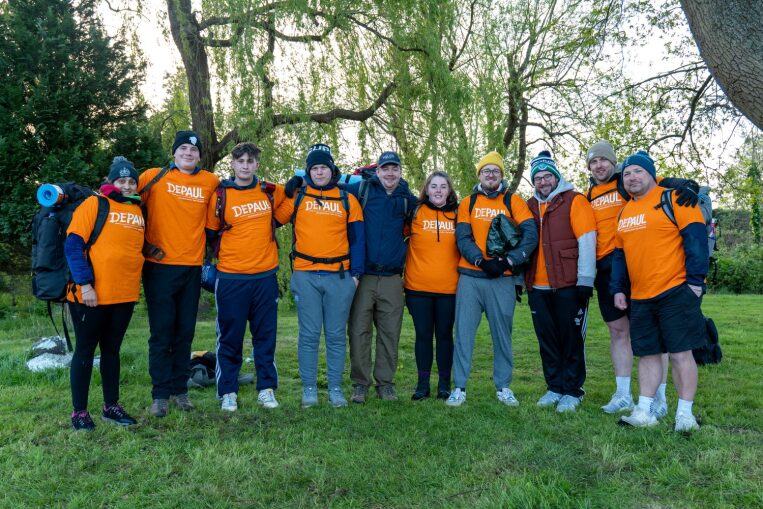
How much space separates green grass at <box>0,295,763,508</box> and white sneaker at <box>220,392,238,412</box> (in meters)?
0.08

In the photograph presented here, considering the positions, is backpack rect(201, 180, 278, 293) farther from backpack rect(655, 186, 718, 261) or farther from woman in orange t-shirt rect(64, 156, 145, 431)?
backpack rect(655, 186, 718, 261)

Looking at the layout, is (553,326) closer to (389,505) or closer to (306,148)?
(389,505)

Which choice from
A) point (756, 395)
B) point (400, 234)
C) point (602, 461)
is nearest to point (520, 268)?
point (400, 234)

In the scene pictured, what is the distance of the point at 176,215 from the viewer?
458 centimetres

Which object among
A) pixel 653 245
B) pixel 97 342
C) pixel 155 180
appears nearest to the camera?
pixel 653 245

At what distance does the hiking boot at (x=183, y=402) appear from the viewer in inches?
184

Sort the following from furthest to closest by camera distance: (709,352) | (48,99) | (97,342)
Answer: (48,99), (709,352), (97,342)

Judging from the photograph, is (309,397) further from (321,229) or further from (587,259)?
(587,259)

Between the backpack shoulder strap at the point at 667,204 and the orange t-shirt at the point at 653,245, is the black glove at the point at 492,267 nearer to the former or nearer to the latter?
the orange t-shirt at the point at 653,245

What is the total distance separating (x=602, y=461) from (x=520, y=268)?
196 centimetres

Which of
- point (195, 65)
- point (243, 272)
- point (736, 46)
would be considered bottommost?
point (243, 272)

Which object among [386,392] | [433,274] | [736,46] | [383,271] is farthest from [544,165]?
[386,392]

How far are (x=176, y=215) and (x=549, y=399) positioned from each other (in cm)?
357

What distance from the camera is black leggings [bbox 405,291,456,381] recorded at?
16.8 feet
